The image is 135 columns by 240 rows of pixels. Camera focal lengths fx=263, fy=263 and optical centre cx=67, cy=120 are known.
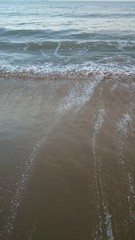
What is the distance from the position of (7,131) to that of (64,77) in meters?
5.29

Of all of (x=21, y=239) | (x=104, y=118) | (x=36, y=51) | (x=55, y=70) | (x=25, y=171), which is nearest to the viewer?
(x=21, y=239)

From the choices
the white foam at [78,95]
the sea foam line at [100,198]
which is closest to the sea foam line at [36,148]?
the white foam at [78,95]

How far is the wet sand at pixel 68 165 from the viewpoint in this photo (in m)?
4.29

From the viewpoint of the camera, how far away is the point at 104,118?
7.70 meters

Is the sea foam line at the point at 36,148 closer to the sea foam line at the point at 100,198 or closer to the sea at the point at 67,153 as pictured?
the sea at the point at 67,153

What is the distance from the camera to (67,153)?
614 centimetres

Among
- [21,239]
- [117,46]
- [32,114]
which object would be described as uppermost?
[117,46]

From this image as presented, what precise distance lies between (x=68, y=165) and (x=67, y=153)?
0.47m

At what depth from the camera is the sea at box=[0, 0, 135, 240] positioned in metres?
4.33

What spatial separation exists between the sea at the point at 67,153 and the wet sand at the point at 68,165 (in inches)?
0.7

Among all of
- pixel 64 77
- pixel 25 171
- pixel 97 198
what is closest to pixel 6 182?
pixel 25 171

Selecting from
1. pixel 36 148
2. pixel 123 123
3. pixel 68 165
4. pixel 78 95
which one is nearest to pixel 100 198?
pixel 68 165

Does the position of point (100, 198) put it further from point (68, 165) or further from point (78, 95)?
point (78, 95)

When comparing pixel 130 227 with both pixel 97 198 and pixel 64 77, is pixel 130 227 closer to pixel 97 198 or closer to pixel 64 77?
pixel 97 198
